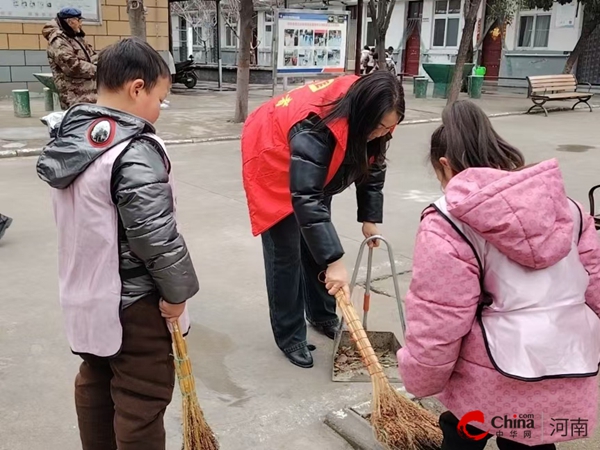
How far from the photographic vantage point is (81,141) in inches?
69.1

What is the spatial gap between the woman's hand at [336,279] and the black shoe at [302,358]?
2.46 ft

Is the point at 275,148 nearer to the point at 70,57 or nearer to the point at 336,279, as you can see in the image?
the point at 336,279

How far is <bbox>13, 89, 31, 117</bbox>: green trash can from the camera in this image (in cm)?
1105

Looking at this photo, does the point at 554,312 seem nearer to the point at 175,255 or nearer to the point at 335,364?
the point at 175,255

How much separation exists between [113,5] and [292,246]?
13.1m

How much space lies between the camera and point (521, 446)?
1.81m

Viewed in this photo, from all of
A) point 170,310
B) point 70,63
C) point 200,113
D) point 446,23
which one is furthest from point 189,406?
point 446,23

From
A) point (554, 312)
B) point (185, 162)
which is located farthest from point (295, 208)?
point (185, 162)

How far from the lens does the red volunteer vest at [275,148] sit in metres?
2.61

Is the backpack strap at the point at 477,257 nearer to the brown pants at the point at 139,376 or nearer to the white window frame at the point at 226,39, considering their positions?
the brown pants at the point at 139,376

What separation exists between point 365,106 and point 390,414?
3.67 ft

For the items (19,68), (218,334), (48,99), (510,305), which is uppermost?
(510,305)

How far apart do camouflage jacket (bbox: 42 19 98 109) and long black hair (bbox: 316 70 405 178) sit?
16.5ft

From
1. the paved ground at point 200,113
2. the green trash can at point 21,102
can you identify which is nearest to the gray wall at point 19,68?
the paved ground at point 200,113
